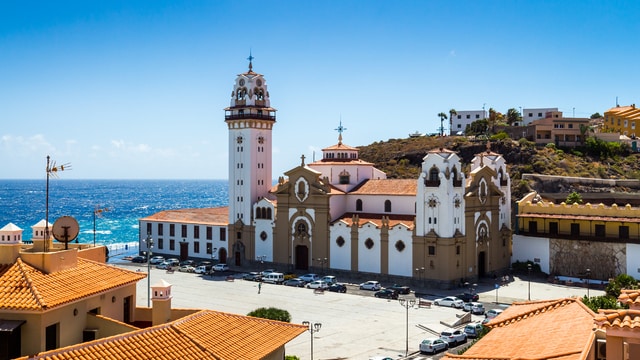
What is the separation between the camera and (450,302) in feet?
176

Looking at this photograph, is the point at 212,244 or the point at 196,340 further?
the point at 212,244

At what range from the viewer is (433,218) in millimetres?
61344

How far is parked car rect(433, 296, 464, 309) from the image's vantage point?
53.1 metres

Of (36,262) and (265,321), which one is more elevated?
(36,262)

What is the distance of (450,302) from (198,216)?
3711 centimetres

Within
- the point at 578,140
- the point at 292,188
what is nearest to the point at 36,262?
the point at 292,188

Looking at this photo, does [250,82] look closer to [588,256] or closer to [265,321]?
[588,256]

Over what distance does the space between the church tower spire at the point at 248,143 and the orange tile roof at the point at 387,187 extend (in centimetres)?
1039

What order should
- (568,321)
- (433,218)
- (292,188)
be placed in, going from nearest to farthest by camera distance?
(568,321) < (433,218) < (292,188)

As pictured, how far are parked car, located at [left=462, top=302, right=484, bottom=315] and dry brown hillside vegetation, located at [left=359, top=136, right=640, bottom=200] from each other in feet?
148

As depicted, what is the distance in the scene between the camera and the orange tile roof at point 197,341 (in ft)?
63.9

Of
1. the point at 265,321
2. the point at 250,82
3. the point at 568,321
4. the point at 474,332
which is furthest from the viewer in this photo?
the point at 250,82

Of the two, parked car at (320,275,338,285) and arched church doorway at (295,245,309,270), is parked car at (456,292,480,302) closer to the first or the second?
parked car at (320,275,338,285)

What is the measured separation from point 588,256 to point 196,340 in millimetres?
50734
